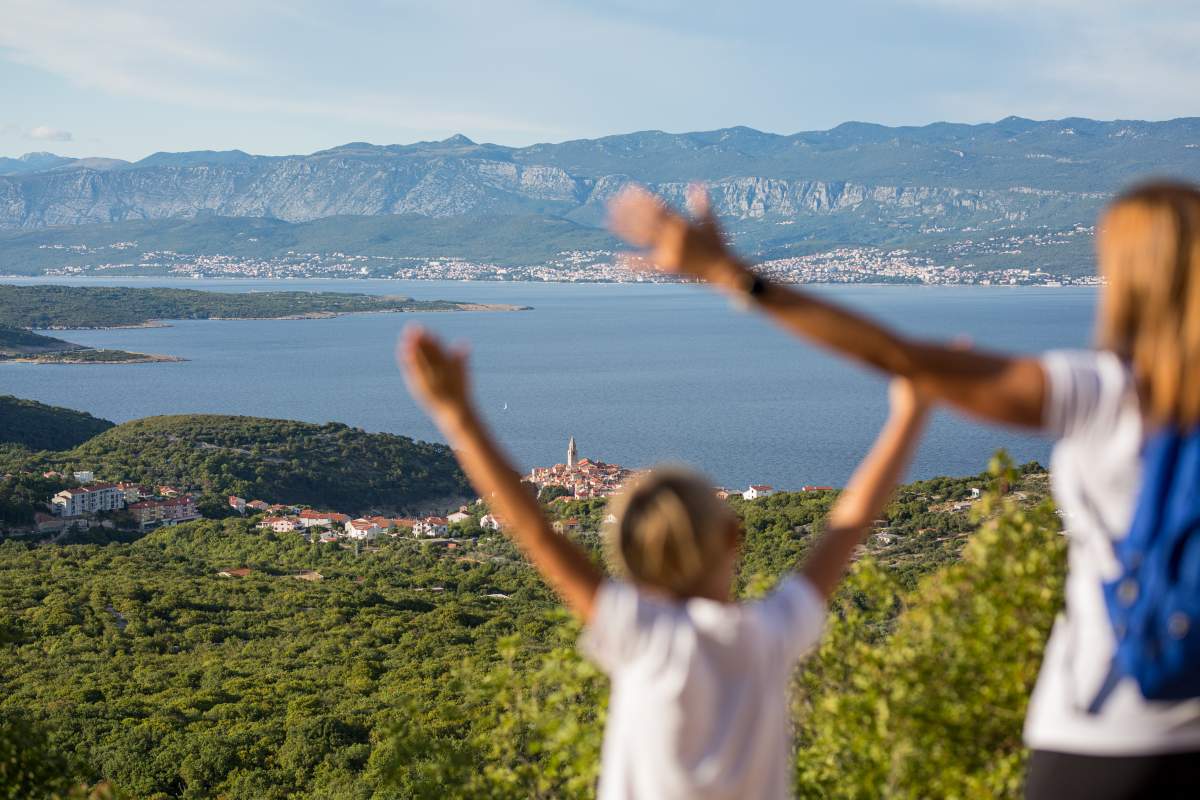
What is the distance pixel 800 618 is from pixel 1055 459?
12.3 inches

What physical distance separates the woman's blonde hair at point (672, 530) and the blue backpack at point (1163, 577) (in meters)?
0.40

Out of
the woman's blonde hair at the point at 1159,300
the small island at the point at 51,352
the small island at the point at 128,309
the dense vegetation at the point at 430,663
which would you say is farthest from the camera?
the small island at the point at 128,309

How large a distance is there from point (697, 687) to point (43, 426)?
192 feet

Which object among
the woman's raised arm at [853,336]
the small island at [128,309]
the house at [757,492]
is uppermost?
the woman's raised arm at [853,336]

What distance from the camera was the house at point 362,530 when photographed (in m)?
37.9

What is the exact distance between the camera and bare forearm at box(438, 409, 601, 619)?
1.26 m

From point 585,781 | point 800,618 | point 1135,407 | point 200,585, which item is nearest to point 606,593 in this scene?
point 800,618

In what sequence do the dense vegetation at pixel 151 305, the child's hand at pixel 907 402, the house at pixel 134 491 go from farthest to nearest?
the dense vegetation at pixel 151 305, the house at pixel 134 491, the child's hand at pixel 907 402

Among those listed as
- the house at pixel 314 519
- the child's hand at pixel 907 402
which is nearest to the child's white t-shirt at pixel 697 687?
the child's hand at pixel 907 402

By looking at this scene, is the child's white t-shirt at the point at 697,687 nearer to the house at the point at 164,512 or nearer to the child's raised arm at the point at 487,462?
the child's raised arm at the point at 487,462

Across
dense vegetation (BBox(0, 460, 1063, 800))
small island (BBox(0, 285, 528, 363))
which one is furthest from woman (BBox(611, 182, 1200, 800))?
small island (BBox(0, 285, 528, 363))

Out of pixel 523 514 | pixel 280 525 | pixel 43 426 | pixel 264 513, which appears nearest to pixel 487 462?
pixel 523 514

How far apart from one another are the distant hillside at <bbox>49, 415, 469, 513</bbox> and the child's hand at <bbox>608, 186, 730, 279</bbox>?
47.0 metres

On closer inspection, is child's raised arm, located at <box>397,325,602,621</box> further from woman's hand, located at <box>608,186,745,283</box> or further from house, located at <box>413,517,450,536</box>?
house, located at <box>413,517,450,536</box>
